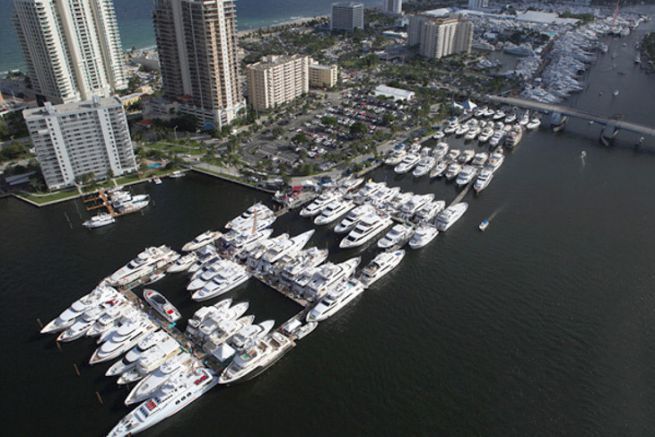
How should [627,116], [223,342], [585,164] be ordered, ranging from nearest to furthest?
[223,342] < [585,164] < [627,116]

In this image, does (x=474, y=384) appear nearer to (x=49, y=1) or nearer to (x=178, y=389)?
(x=178, y=389)

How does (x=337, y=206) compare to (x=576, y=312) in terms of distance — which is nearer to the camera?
(x=576, y=312)

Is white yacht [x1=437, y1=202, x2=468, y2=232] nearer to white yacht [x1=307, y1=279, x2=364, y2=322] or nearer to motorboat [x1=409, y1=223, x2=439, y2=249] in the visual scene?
motorboat [x1=409, y1=223, x2=439, y2=249]

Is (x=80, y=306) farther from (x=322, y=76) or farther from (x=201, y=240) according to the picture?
(x=322, y=76)

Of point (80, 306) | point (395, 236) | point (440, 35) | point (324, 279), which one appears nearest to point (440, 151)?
point (395, 236)

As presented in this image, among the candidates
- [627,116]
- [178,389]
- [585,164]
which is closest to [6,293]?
[178,389]

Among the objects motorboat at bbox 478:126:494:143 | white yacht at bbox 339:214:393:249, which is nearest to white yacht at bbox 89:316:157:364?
white yacht at bbox 339:214:393:249

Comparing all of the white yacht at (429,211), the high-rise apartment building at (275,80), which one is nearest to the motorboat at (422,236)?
the white yacht at (429,211)
